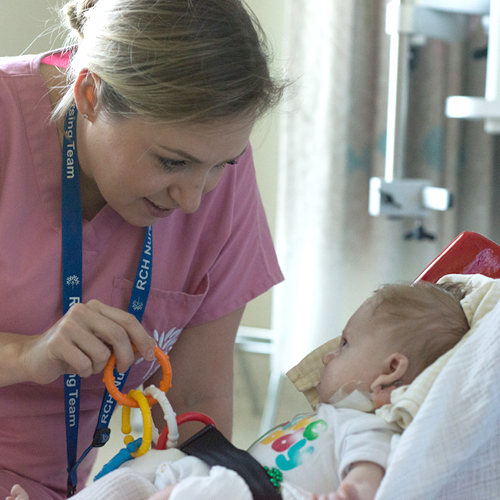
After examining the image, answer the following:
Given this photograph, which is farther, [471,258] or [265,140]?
[265,140]

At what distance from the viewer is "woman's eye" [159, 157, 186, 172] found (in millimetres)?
883

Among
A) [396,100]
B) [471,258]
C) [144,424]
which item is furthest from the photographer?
[396,100]

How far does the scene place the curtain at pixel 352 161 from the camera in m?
2.25

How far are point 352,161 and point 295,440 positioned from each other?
5.33 feet

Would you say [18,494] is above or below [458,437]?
below

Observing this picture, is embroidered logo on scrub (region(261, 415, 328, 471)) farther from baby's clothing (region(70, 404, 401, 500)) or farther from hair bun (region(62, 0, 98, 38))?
hair bun (region(62, 0, 98, 38))

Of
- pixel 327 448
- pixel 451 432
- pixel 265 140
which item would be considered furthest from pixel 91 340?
pixel 265 140

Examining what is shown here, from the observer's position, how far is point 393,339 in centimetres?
90

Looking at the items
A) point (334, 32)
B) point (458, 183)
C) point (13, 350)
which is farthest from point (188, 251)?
point (458, 183)

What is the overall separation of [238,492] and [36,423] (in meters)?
0.52

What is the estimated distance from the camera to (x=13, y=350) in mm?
905

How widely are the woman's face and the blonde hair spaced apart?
2 cm

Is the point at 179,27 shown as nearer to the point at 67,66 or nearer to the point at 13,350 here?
the point at 67,66

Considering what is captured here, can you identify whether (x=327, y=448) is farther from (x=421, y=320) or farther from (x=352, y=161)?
(x=352, y=161)
